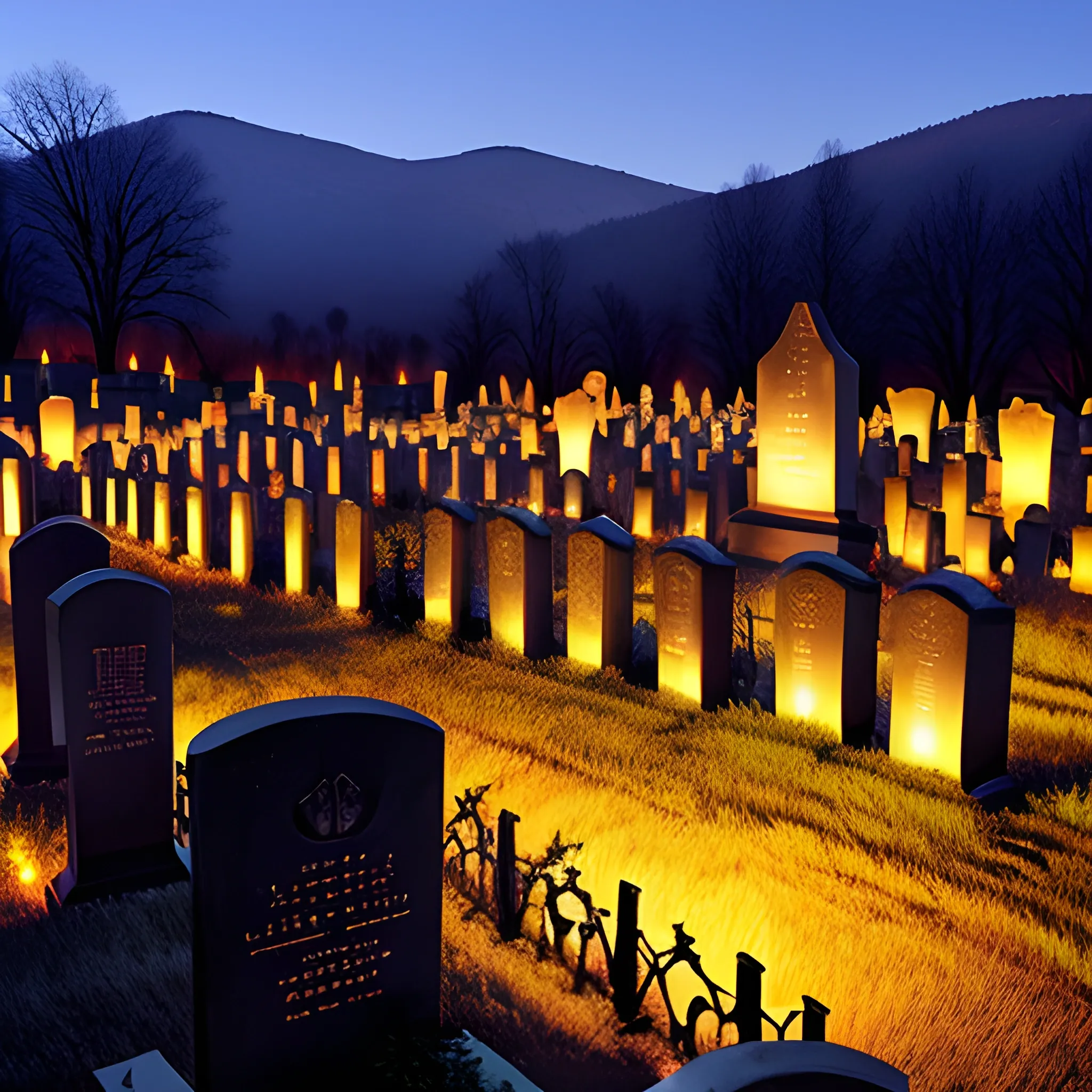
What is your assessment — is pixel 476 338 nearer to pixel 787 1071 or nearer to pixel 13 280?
pixel 13 280

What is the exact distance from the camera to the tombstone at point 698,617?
22.9 feet

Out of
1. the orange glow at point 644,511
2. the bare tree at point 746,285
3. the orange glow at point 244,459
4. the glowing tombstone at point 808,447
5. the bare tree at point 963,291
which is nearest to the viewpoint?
the glowing tombstone at point 808,447

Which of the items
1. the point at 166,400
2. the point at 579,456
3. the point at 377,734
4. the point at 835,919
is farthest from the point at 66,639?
the point at 166,400

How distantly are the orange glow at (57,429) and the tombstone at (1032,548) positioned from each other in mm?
15828

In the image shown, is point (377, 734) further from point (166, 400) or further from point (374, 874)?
point (166, 400)

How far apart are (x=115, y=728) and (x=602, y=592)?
390 cm

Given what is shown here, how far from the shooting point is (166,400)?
26266mm

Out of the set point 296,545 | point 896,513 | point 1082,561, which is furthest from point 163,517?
point 1082,561

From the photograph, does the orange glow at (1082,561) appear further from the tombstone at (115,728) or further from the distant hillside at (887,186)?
the distant hillside at (887,186)

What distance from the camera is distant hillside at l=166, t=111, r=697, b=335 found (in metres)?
52.2

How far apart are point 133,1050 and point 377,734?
165 cm

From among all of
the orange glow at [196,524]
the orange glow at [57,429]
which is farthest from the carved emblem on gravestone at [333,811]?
the orange glow at [57,429]

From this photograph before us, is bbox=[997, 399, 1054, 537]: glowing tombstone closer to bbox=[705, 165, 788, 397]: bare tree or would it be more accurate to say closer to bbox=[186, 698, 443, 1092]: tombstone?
bbox=[186, 698, 443, 1092]: tombstone

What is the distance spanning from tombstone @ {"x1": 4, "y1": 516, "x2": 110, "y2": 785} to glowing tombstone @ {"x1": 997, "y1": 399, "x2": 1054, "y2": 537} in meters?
10.4
